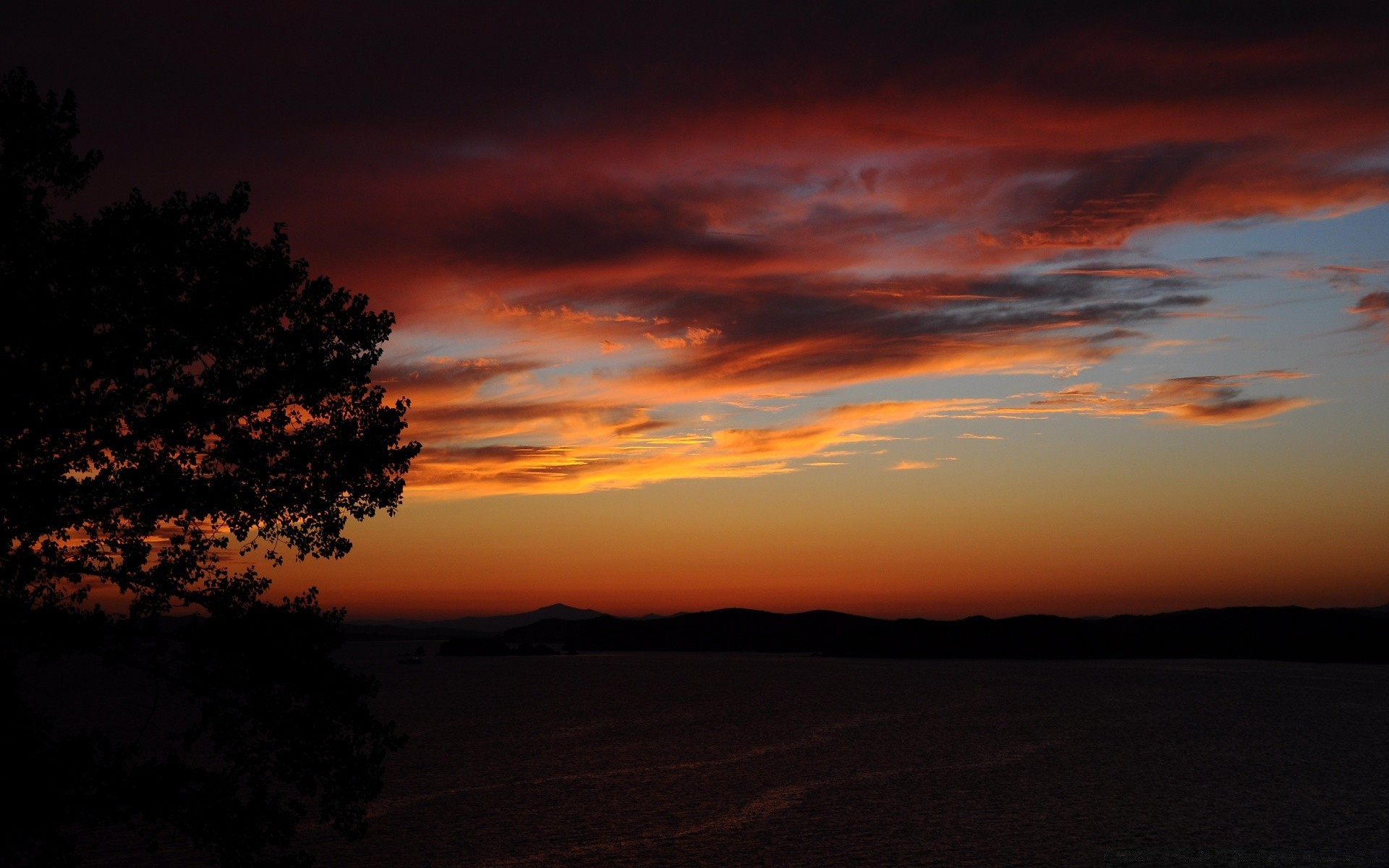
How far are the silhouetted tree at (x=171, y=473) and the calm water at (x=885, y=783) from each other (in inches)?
648

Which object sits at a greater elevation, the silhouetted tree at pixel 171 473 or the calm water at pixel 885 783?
the silhouetted tree at pixel 171 473

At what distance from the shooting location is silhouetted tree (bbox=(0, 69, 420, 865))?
17125mm

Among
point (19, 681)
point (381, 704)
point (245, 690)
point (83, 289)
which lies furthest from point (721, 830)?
point (381, 704)

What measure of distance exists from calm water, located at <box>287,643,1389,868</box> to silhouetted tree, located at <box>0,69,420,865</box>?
648 inches

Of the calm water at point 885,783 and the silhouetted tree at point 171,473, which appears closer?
the silhouetted tree at point 171,473

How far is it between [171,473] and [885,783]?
43177 mm

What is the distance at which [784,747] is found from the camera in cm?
6775

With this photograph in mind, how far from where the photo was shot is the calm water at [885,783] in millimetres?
37062

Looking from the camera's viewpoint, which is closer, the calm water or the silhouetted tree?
the silhouetted tree

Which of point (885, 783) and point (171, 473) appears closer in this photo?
point (171, 473)

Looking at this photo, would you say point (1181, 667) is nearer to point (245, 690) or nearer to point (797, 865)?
point (797, 865)

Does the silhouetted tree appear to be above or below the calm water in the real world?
above

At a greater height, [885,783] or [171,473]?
[171,473]

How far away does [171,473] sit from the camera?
18172 millimetres
